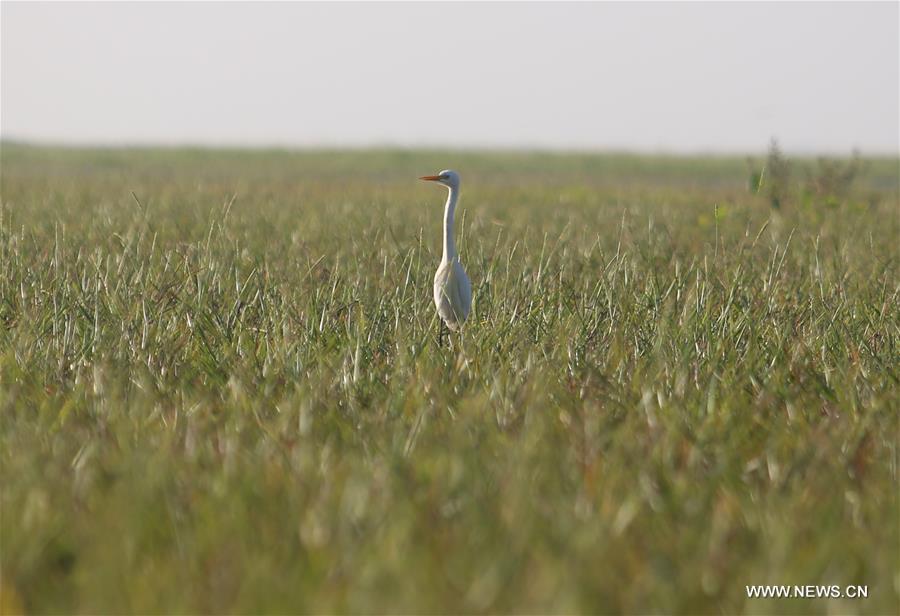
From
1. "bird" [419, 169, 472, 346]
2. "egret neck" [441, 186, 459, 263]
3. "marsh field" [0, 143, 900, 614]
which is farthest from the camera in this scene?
"egret neck" [441, 186, 459, 263]

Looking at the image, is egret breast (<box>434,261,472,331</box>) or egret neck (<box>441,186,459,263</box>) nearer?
egret breast (<box>434,261,472,331</box>)

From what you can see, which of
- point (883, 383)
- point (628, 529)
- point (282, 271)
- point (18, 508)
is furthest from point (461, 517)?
point (282, 271)

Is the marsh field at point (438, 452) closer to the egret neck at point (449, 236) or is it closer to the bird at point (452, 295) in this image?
the bird at point (452, 295)

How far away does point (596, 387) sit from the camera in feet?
11.6

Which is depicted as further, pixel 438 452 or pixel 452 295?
pixel 452 295

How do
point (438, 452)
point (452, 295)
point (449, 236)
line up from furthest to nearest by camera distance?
1. point (449, 236)
2. point (452, 295)
3. point (438, 452)

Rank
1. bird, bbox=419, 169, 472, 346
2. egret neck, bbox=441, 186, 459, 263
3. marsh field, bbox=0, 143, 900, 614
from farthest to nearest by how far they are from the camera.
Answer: egret neck, bbox=441, 186, 459, 263 < bird, bbox=419, 169, 472, 346 < marsh field, bbox=0, 143, 900, 614

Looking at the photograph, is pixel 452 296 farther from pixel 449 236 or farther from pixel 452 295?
pixel 449 236

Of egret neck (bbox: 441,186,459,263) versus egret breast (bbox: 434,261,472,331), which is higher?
egret neck (bbox: 441,186,459,263)

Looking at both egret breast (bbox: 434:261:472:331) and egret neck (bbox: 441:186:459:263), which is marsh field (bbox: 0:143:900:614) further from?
egret neck (bbox: 441:186:459:263)

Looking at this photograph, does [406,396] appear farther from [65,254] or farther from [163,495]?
[65,254]

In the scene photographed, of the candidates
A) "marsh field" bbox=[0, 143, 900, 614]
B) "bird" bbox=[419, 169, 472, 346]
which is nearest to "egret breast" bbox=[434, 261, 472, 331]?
"bird" bbox=[419, 169, 472, 346]

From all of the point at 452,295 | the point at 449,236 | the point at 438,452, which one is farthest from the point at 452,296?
the point at 438,452

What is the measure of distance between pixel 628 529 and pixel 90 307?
9.15 feet
